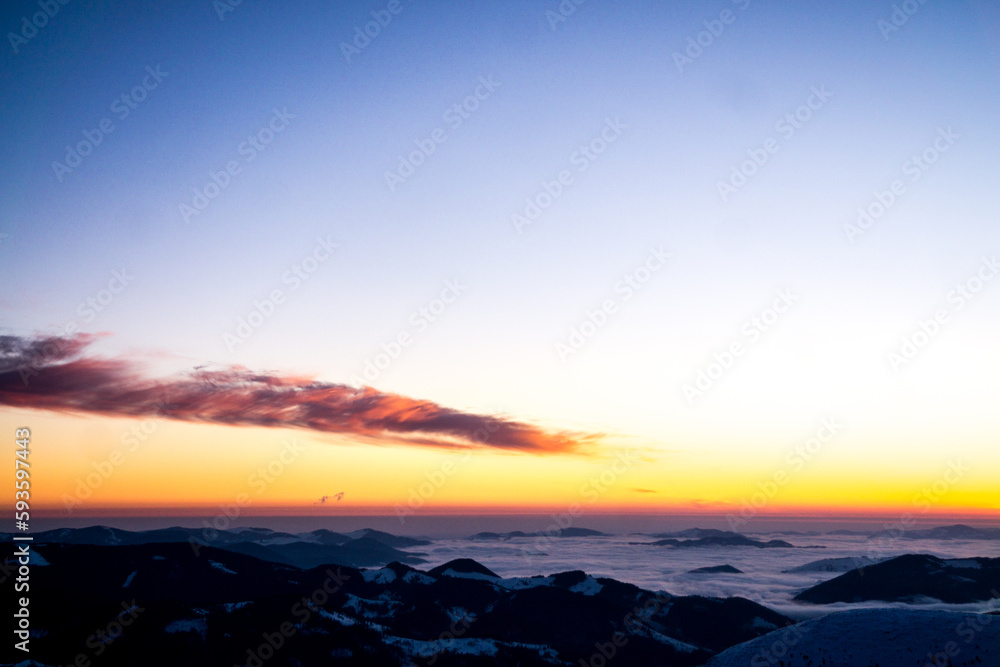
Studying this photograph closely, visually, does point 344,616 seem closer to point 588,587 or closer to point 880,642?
point 588,587

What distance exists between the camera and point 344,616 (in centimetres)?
12369

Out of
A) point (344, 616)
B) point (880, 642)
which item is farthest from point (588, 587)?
point (880, 642)

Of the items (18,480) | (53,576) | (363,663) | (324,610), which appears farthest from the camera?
(53,576)


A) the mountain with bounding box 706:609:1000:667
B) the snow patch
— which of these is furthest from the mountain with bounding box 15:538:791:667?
the mountain with bounding box 706:609:1000:667

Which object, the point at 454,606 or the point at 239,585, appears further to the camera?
the point at 239,585

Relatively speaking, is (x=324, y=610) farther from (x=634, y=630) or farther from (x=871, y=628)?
(x=871, y=628)

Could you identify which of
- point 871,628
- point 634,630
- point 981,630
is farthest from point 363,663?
point 981,630

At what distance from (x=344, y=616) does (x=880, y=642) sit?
95.8 m

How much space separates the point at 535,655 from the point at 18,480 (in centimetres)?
8773

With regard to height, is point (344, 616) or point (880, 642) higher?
point (880, 642)

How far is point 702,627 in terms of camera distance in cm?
15788

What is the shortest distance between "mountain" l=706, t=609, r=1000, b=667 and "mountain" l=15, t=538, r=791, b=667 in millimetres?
20900

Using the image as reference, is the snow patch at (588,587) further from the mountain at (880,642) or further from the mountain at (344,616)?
the mountain at (880,642)

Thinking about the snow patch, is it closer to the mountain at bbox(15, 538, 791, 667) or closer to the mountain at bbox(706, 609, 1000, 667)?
the mountain at bbox(15, 538, 791, 667)
